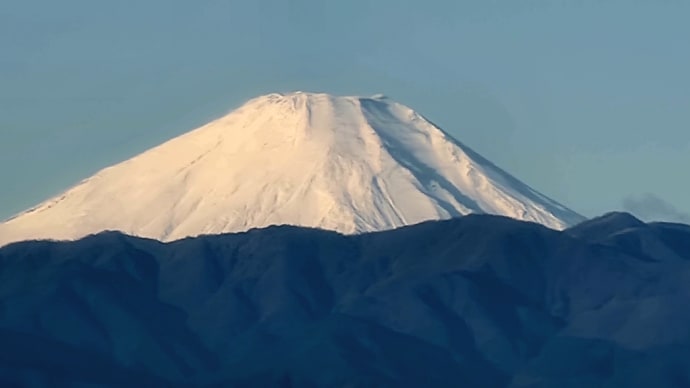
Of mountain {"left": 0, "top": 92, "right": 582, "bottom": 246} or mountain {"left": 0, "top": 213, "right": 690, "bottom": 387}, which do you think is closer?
mountain {"left": 0, "top": 213, "right": 690, "bottom": 387}

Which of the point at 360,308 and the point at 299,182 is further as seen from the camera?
the point at 299,182

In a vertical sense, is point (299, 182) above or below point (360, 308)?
above

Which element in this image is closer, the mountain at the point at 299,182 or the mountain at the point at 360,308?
the mountain at the point at 360,308

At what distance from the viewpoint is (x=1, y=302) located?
149000 mm

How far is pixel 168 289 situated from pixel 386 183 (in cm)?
2974

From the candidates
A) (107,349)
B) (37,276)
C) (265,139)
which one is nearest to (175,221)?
(265,139)

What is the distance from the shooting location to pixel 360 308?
14712 centimetres

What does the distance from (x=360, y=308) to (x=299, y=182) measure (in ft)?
114

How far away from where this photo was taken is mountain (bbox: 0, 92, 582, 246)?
17662 cm

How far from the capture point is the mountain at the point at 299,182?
17662 centimetres

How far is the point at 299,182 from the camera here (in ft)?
593

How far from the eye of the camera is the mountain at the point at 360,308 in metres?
136

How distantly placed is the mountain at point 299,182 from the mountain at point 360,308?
15.4m

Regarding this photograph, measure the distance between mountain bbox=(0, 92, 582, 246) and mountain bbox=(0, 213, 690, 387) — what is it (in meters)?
15.4
